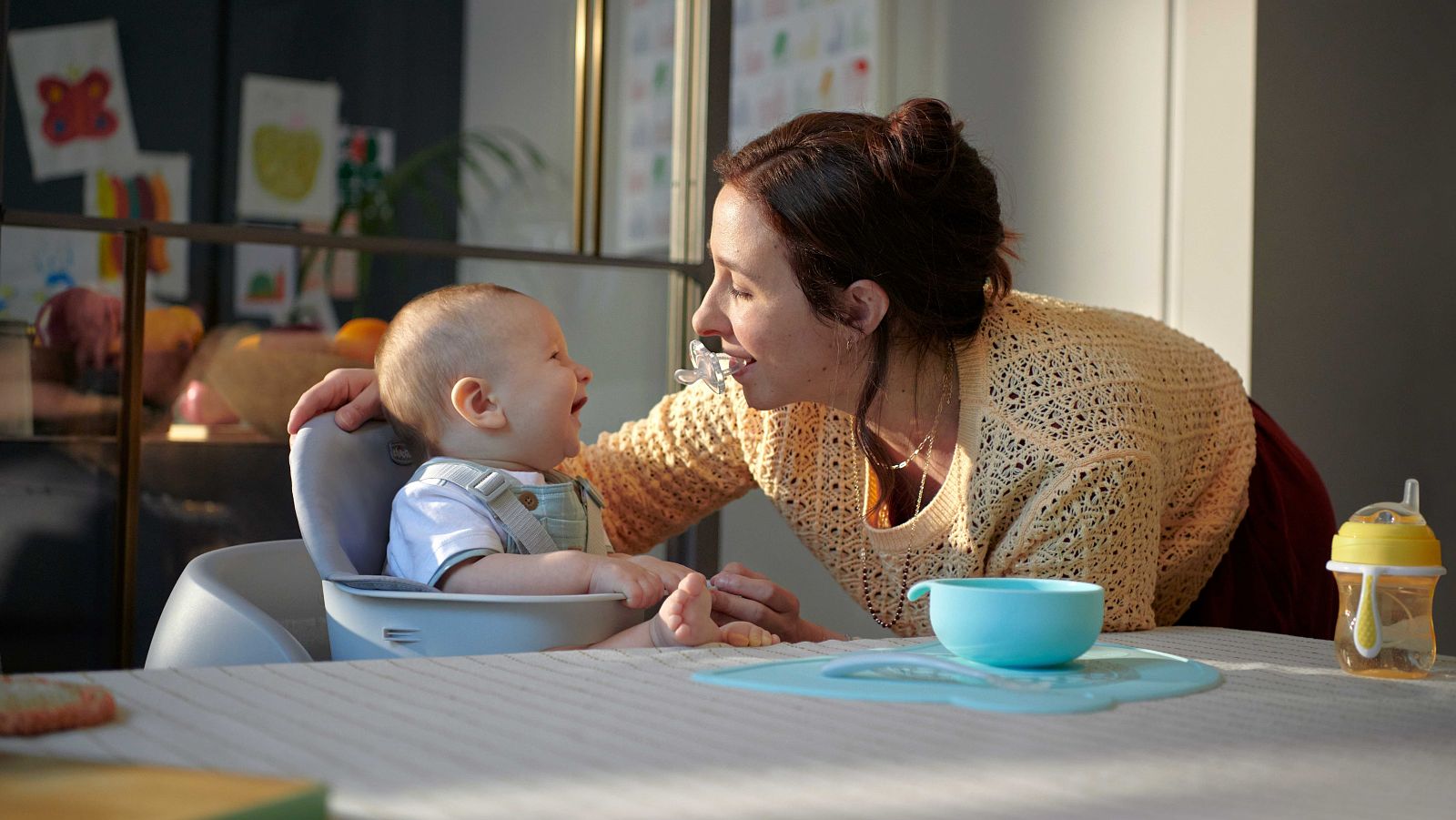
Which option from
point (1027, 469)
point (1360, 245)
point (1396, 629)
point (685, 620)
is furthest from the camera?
point (1360, 245)

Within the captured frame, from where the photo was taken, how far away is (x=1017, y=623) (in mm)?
A: 820

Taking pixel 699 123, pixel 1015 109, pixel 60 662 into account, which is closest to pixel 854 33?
pixel 1015 109

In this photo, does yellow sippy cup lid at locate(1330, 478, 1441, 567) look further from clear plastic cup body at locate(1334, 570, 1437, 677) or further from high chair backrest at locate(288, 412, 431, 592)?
high chair backrest at locate(288, 412, 431, 592)

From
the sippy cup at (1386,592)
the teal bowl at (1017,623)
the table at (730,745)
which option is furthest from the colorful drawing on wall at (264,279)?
the sippy cup at (1386,592)

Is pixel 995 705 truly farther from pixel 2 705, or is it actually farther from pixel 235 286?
pixel 235 286

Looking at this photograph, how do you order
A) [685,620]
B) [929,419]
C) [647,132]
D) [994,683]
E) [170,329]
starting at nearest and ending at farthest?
[994,683] < [685,620] < [929,419] < [170,329] < [647,132]

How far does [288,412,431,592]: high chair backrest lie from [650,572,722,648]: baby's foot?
0.31 m

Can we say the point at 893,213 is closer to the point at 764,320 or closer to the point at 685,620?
the point at 764,320

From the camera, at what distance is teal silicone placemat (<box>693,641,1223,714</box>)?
29.3 inches

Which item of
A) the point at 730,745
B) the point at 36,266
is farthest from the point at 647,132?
the point at 730,745

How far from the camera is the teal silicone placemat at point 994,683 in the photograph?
743 mm

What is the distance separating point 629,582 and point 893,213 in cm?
53

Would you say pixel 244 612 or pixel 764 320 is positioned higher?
pixel 764 320

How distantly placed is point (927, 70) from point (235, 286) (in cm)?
176
